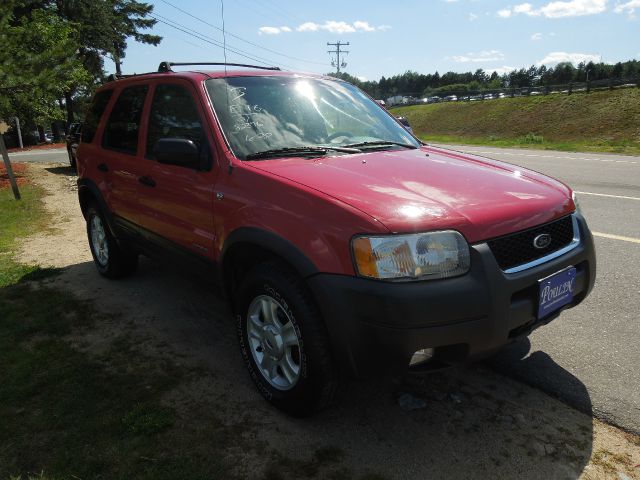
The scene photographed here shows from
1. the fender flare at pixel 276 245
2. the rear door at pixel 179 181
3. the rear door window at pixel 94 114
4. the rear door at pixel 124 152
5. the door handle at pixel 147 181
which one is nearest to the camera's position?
the fender flare at pixel 276 245

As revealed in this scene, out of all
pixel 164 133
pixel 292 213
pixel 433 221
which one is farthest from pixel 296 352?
pixel 164 133

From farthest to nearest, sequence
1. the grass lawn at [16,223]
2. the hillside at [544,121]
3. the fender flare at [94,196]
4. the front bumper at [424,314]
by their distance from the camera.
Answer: the hillside at [544,121] → the grass lawn at [16,223] → the fender flare at [94,196] → the front bumper at [424,314]

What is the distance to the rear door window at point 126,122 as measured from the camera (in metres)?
4.03

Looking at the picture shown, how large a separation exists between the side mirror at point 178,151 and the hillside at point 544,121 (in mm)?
19889

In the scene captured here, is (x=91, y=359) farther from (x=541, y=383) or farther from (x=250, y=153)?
(x=541, y=383)

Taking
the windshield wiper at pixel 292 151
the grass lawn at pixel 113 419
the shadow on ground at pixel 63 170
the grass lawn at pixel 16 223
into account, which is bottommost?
the grass lawn at pixel 113 419

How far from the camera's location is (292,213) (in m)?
2.46

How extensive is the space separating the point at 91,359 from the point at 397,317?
239 cm

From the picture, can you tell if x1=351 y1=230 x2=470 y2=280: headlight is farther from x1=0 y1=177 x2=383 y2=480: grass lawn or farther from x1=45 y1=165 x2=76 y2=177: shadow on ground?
x1=45 y1=165 x2=76 y2=177: shadow on ground

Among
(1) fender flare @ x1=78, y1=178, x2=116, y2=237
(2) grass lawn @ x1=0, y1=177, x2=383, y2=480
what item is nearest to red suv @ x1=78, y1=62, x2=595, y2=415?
(2) grass lawn @ x1=0, y1=177, x2=383, y2=480

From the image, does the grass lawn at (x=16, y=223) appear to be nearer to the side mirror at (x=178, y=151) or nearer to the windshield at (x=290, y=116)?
the side mirror at (x=178, y=151)

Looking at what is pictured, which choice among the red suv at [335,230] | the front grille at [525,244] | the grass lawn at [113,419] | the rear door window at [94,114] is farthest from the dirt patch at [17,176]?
the front grille at [525,244]

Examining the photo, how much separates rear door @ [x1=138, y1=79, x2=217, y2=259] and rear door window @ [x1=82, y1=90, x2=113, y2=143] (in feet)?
3.87

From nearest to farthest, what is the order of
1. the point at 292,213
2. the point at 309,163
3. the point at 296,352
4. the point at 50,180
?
1. the point at 292,213
2. the point at 296,352
3. the point at 309,163
4. the point at 50,180
